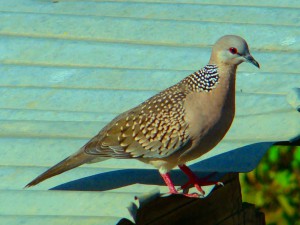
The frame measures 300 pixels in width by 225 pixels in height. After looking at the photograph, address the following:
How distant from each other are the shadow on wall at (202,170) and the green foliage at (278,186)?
11.7 ft

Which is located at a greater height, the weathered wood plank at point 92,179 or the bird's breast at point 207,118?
the bird's breast at point 207,118

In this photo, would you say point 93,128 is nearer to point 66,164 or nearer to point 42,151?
point 42,151

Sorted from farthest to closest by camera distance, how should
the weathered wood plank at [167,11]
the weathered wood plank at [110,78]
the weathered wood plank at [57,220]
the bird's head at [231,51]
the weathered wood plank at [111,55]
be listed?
the weathered wood plank at [167,11] → the weathered wood plank at [111,55] → the weathered wood plank at [110,78] → the bird's head at [231,51] → the weathered wood plank at [57,220]

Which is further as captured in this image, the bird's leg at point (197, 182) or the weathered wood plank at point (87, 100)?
the weathered wood plank at point (87, 100)

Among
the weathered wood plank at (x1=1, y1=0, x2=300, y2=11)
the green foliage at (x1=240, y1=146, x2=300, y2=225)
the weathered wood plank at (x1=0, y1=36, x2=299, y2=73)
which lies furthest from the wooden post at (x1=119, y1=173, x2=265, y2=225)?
the green foliage at (x1=240, y1=146, x2=300, y2=225)

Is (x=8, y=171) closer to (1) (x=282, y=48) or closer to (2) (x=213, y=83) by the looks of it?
(2) (x=213, y=83)

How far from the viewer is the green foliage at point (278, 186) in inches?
→ 329

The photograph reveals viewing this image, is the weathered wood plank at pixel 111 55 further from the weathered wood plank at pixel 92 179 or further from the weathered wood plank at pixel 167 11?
the weathered wood plank at pixel 92 179

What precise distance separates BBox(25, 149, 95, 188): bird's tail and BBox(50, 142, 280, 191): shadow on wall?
7cm

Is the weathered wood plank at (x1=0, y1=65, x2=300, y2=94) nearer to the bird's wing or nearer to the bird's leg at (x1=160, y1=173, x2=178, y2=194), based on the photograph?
the bird's wing

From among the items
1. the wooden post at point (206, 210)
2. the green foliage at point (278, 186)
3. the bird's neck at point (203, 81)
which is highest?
the bird's neck at point (203, 81)

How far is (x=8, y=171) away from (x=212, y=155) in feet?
3.37

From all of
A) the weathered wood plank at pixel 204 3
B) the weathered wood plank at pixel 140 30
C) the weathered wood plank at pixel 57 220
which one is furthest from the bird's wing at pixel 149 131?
the weathered wood plank at pixel 204 3

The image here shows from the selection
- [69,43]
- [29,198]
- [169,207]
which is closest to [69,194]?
[29,198]
